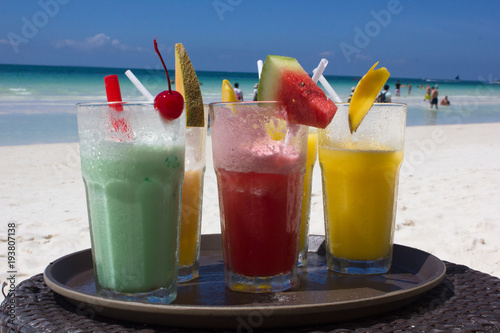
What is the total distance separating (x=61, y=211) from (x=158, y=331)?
397 cm

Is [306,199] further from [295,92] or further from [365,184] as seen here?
[295,92]

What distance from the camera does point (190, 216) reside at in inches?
53.8

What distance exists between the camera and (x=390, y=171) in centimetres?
142

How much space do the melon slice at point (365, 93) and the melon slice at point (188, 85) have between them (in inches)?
16.1

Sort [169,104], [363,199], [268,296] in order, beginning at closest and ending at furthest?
1. [169,104]
2. [268,296]
3. [363,199]

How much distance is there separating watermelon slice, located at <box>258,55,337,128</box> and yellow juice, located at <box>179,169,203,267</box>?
0.32 meters

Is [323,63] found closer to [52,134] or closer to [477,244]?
[477,244]

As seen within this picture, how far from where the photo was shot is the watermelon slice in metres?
1.13

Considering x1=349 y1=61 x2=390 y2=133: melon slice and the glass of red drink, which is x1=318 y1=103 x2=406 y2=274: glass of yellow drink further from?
the glass of red drink

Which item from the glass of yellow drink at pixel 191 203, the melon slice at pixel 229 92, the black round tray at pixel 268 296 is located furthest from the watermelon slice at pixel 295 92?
the black round tray at pixel 268 296

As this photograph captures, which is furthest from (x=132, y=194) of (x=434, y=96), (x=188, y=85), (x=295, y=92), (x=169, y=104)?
(x=434, y=96)

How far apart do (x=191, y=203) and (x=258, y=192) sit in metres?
0.24

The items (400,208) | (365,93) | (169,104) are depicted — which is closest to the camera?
(169,104)

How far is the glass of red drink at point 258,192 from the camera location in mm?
1175
